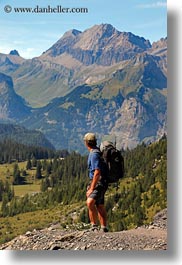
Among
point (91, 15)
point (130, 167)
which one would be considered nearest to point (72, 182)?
point (130, 167)

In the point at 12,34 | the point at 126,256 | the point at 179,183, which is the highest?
the point at 12,34

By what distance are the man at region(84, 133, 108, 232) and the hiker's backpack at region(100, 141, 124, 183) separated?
0.10m

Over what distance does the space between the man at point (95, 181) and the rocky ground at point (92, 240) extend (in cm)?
31

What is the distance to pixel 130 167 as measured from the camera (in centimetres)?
1728

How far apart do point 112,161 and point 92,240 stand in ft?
4.44

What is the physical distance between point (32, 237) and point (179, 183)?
2.57 metres

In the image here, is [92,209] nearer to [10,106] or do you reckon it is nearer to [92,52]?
[10,106]

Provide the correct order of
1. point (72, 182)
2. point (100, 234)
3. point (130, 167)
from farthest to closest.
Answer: point (72, 182) → point (130, 167) → point (100, 234)

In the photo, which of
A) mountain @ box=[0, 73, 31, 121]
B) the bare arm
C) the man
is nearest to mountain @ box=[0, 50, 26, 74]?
mountain @ box=[0, 73, 31, 121]

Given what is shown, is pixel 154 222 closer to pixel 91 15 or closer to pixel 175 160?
pixel 175 160

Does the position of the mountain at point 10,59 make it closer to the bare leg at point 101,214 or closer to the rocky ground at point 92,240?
the rocky ground at point 92,240

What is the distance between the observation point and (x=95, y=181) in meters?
7.73

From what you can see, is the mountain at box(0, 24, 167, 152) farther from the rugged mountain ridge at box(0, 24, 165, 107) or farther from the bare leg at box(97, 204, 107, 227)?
the bare leg at box(97, 204, 107, 227)

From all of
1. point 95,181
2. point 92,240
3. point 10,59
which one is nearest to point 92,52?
point 10,59
